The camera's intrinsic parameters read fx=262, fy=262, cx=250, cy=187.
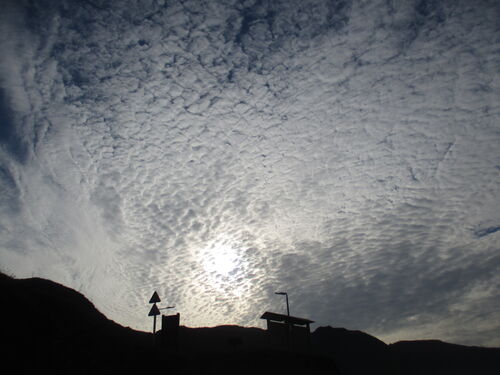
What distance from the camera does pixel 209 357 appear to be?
575 inches

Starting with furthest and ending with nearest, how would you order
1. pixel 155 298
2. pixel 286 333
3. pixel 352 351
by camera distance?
pixel 352 351 < pixel 286 333 < pixel 155 298

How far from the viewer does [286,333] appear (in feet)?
59.9

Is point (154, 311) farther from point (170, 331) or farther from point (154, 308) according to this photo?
point (170, 331)

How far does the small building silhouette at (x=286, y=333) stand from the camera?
1806 cm

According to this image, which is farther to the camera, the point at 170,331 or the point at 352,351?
the point at 352,351

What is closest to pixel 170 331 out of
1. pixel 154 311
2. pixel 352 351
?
pixel 154 311

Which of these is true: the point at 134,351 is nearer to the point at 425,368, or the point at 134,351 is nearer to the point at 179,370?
the point at 179,370

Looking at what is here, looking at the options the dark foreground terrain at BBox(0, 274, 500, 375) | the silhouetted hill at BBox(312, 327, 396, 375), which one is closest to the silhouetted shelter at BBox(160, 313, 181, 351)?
the dark foreground terrain at BBox(0, 274, 500, 375)

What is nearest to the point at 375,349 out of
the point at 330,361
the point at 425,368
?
the point at 425,368

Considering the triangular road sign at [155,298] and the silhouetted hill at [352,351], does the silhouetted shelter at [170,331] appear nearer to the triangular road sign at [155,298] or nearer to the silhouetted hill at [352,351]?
the triangular road sign at [155,298]

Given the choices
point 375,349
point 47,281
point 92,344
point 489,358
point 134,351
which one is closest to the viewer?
point 92,344

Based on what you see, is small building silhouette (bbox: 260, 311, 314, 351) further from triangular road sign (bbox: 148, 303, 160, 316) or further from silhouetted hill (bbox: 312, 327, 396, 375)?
silhouetted hill (bbox: 312, 327, 396, 375)

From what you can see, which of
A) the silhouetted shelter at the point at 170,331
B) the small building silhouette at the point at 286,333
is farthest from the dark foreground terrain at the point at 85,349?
the small building silhouette at the point at 286,333

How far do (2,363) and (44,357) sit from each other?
1298 mm
